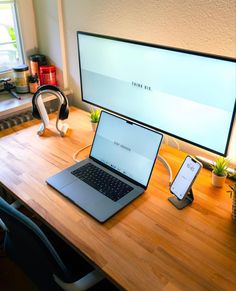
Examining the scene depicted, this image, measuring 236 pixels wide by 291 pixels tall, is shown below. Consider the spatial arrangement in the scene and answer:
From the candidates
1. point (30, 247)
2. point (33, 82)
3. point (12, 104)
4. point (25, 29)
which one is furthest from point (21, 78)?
point (30, 247)

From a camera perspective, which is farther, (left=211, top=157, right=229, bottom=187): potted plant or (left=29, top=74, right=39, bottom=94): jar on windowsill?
(left=29, top=74, right=39, bottom=94): jar on windowsill

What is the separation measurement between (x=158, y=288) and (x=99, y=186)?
0.47 meters

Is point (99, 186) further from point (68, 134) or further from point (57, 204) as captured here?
point (68, 134)

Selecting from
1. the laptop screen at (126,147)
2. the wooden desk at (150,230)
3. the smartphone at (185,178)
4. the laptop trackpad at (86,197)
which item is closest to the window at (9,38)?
the wooden desk at (150,230)

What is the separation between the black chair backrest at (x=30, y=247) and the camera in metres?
0.86

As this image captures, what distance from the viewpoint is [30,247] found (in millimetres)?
1010

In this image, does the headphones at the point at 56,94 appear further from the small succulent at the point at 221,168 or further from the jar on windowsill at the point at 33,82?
the small succulent at the point at 221,168

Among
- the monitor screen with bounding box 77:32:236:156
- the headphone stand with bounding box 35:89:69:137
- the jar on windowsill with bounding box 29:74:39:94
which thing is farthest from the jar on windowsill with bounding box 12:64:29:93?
the monitor screen with bounding box 77:32:236:156

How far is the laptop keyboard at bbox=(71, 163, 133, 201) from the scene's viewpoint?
118cm

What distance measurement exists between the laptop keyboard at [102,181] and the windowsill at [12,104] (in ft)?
2.10

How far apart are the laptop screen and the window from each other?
97cm

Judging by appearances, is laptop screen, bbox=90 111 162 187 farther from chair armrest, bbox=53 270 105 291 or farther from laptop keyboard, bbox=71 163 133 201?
chair armrest, bbox=53 270 105 291

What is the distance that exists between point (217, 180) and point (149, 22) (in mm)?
755

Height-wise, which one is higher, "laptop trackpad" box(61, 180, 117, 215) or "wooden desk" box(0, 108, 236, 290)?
"laptop trackpad" box(61, 180, 117, 215)
